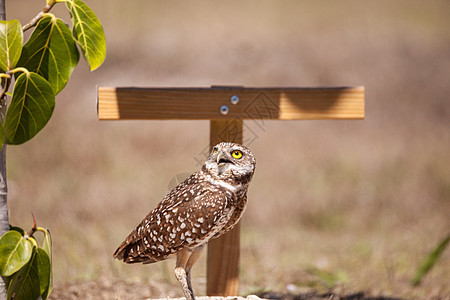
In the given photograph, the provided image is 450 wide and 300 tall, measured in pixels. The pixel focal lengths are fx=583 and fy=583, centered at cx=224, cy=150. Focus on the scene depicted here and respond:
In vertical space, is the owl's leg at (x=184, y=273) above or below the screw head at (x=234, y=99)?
below

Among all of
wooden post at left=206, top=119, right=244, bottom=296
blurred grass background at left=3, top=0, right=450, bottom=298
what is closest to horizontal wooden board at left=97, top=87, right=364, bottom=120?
wooden post at left=206, top=119, right=244, bottom=296

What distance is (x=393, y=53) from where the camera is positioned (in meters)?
8.37

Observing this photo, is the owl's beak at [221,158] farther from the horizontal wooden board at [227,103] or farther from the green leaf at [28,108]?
the green leaf at [28,108]

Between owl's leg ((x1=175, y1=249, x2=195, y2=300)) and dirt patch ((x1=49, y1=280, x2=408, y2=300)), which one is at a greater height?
owl's leg ((x1=175, y1=249, x2=195, y2=300))

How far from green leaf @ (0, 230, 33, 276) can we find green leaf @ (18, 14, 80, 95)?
515 millimetres

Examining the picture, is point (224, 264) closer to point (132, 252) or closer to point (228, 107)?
point (132, 252)

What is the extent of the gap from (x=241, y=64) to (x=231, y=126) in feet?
17.3

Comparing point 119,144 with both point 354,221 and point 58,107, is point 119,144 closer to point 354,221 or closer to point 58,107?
point 58,107

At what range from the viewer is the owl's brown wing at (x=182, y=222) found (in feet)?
6.76

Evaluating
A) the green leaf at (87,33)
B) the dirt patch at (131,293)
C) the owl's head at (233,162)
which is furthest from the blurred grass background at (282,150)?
the green leaf at (87,33)

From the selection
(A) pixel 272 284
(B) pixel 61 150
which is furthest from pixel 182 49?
(A) pixel 272 284

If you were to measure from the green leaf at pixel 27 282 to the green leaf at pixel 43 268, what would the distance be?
0.01m

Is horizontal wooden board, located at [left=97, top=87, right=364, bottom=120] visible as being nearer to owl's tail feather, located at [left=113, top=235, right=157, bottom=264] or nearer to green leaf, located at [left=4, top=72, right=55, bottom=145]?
green leaf, located at [left=4, top=72, right=55, bottom=145]

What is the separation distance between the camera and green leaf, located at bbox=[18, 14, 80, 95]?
194 cm
